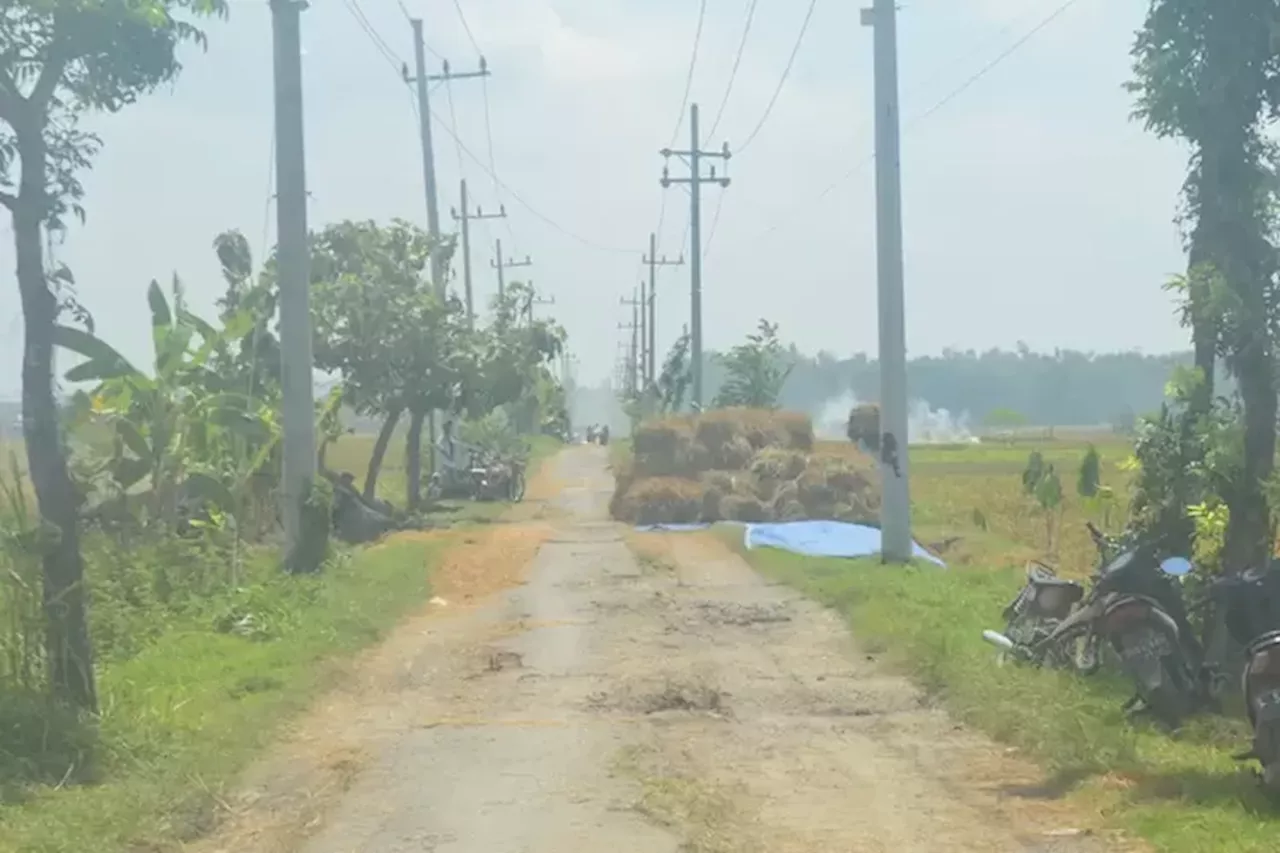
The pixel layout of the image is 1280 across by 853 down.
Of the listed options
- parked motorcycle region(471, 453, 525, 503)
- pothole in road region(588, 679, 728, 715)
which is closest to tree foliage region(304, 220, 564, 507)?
parked motorcycle region(471, 453, 525, 503)

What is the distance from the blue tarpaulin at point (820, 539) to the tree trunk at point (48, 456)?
1494 cm

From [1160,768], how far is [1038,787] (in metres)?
0.67

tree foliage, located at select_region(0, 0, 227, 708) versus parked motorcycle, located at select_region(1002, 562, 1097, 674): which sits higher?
tree foliage, located at select_region(0, 0, 227, 708)

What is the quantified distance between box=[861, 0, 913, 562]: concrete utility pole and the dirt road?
4.91 meters

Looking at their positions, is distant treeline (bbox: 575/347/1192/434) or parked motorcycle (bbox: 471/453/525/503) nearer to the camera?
parked motorcycle (bbox: 471/453/525/503)

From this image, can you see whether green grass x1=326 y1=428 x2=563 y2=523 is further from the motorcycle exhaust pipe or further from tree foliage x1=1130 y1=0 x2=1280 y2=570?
tree foliage x1=1130 y1=0 x2=1280 y2=570

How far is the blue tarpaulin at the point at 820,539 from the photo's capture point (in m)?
24.5

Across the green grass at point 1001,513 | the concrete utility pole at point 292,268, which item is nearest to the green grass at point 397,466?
the concrete utility pole at point 292,268

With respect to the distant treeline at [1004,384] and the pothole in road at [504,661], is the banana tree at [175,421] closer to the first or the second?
the pothole in road at [504,661]

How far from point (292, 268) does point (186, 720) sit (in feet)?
32.8

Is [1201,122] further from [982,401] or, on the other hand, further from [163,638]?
[982,401]

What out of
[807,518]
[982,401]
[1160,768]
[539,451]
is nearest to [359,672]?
[1160,768]

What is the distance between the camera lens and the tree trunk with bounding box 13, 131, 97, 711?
9.73m

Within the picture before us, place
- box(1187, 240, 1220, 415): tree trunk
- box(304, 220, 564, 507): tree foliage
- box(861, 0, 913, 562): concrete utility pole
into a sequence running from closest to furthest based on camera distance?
box(1187, 240, 1220, 415): tree trunk, box(861, 0, 913, 562): concrete utility pole, box(304, 220, 564, 507): tree foliage
